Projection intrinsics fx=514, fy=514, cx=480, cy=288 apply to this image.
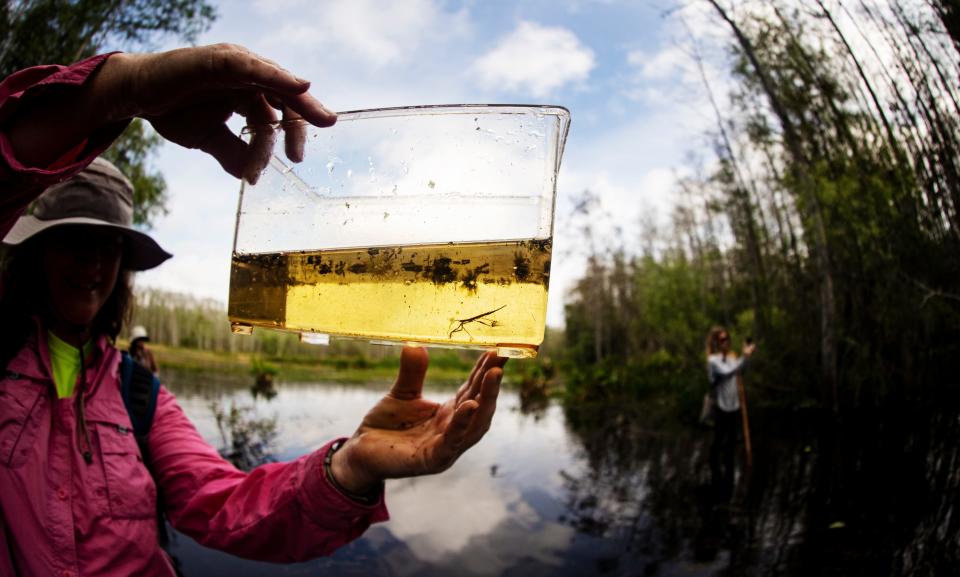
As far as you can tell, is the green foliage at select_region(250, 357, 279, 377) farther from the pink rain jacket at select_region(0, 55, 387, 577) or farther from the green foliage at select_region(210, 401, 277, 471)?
the pink rain jacket at select_region(0, 55, 387, 577)

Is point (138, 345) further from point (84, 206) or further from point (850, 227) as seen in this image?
point (850, 227)

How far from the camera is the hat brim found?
1649mm

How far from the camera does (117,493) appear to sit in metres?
1.54

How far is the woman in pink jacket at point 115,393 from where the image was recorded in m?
1.01

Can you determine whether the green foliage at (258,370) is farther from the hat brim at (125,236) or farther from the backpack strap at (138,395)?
the backpack strap at (138,395)

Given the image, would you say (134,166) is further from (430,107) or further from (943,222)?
(943,222)

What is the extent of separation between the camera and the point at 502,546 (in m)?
5.73

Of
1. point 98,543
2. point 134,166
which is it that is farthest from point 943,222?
point 134,166

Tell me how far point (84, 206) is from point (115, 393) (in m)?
0.63

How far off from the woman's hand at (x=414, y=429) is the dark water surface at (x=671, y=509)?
13.8 feet

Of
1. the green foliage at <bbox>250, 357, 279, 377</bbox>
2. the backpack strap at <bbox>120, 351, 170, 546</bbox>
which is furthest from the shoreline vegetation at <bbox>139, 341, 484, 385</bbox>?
the backpack strap at <bbox>120, 351, 170, 546</bbox>

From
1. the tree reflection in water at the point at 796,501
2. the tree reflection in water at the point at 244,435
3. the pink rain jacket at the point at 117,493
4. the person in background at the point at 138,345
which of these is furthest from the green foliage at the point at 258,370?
the pink rain jacket at the point at 117,493

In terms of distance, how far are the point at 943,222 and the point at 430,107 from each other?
11.1 m

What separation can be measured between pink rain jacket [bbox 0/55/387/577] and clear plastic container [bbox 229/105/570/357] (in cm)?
45
